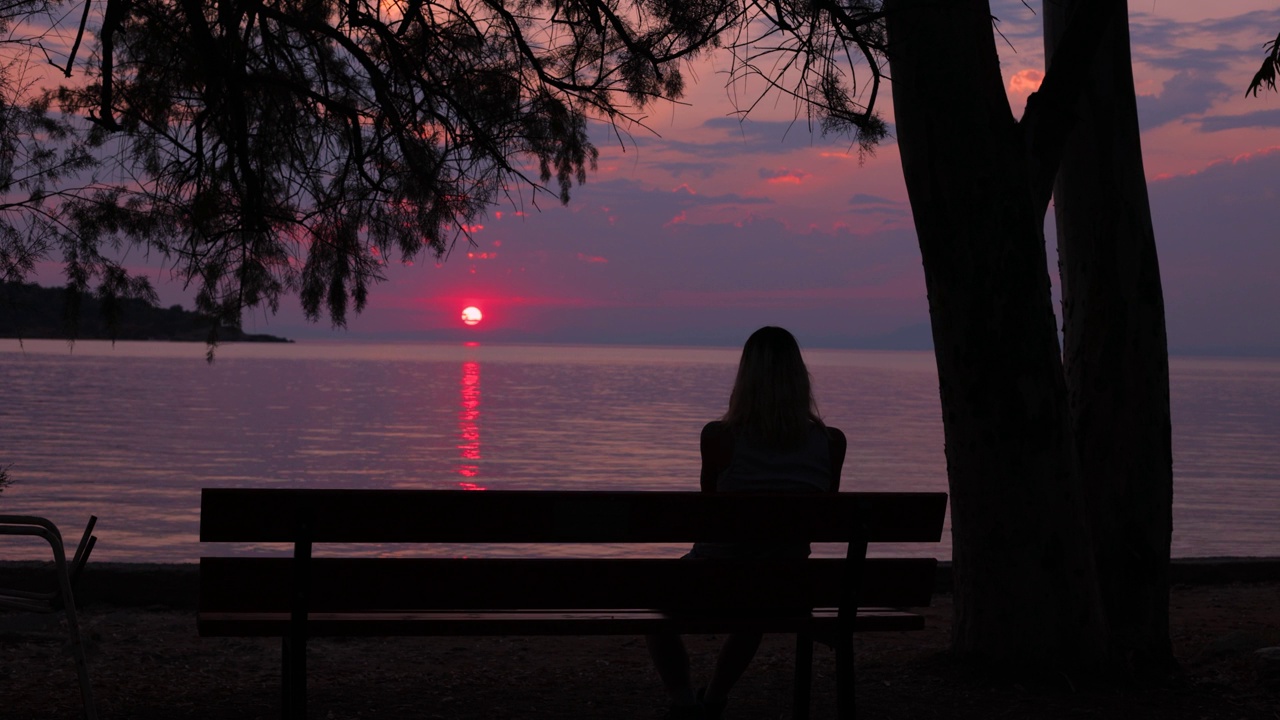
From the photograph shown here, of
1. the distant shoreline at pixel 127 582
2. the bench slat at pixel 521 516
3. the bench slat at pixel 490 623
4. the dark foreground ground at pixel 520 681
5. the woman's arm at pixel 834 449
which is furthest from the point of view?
the distant shoreline at pixel 127 582

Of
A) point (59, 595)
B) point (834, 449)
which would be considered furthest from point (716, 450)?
point (59, 595)

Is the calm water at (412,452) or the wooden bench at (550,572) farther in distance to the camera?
the calm water at (412,452)

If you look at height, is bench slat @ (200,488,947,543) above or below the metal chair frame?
above

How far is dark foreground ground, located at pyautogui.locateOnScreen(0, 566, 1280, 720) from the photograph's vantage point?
15.0 ft

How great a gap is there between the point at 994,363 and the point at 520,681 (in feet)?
7.94

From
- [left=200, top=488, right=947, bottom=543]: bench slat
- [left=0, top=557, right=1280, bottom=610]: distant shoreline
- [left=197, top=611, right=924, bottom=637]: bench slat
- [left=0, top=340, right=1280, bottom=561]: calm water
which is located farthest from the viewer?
[left=0, top=340, right=1280, bottom=561]: calm water

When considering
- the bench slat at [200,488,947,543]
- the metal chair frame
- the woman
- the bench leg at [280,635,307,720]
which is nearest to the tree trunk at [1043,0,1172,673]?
the woman

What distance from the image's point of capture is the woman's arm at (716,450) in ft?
13.0

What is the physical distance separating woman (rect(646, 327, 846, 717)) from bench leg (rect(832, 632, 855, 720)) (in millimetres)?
304

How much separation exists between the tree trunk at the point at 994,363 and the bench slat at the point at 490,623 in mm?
1103

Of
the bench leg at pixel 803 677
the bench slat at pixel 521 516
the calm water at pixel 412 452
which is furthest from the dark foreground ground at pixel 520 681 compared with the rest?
the calm water at pixel 412 452

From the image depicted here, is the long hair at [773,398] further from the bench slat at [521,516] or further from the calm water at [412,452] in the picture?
the calm water at [412,452]

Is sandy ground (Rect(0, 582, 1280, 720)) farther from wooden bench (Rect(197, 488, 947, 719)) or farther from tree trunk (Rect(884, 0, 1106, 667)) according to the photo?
wooden bench (Rect(197, 488, 947, 719))

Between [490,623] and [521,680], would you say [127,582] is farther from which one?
[490,623]
